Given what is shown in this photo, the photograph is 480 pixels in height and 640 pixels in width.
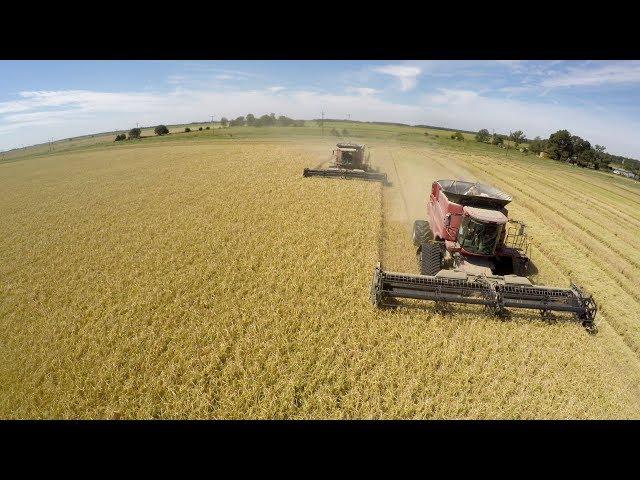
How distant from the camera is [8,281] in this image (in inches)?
434

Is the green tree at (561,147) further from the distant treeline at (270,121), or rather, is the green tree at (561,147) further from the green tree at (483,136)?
the distant treeline at (270,121)

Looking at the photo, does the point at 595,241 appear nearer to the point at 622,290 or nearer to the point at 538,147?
the point at 622,290

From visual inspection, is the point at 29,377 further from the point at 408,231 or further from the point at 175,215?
the point at 408,231

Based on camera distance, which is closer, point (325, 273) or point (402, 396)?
point (402, 396)

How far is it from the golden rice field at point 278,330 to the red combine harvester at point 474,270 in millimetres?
426

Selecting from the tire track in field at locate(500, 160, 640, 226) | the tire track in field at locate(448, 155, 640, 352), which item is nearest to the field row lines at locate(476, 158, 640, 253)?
the tire track in field at locate(500, 160, 640, 226)

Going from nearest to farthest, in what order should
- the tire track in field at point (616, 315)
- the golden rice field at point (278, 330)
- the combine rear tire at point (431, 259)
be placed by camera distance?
1. the golden rice field at point (278, 330)
2. the tire track in field at point (616, 315)
3. the combine rear tire at point (431, 259)

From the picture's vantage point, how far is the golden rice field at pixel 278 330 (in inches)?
240

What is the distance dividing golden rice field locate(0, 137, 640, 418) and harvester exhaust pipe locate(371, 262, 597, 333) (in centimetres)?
37

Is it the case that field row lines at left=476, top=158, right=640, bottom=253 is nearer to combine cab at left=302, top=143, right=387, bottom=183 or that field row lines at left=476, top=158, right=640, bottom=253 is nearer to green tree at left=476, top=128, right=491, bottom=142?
combine cab at left=302, top=143, right=387, bottom=183

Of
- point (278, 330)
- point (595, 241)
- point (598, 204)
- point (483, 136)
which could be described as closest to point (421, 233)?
point (278, 330)

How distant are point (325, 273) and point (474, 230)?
433 centimetres

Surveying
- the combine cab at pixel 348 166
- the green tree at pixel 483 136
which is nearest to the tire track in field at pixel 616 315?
the combine cab at pixel 348 166
